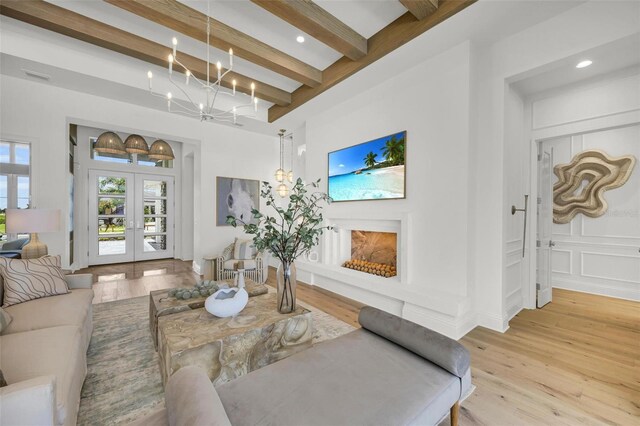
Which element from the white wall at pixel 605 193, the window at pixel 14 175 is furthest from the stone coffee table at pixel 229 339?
the white wall at pixel 605 193

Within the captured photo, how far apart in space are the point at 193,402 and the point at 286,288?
122 cm

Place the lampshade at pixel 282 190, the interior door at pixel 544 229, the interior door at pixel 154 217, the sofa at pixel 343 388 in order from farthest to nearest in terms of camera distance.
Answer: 1. the interior door at pixel 154 217
2. the lampshade at pixel 282 190
3. the interior door at pixel 544 229
4. the sofa at pixel 343 388

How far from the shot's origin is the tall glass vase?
2.11m

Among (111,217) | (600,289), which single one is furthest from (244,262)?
(600,289)

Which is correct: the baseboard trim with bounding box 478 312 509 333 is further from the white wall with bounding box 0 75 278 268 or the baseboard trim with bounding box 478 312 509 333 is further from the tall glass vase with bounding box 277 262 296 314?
the white wall with bounding box 0 75 278 268

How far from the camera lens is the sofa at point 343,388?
0.97 m

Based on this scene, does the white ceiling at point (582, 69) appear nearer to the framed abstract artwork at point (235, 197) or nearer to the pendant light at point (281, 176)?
the pendant light at point (281, 176)

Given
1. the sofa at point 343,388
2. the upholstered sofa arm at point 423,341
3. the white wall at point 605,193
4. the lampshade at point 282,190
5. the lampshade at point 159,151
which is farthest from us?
the lampshade at point 282,190

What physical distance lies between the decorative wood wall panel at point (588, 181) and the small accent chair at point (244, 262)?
4.94 meters

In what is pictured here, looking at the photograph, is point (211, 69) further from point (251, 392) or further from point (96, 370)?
point (251, 392)

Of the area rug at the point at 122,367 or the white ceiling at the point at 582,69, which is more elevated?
the white ceiling at the point at 582,69

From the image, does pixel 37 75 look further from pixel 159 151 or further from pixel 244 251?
pixel 244 251

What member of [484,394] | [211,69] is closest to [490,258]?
[484,394]

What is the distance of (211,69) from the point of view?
354cm
